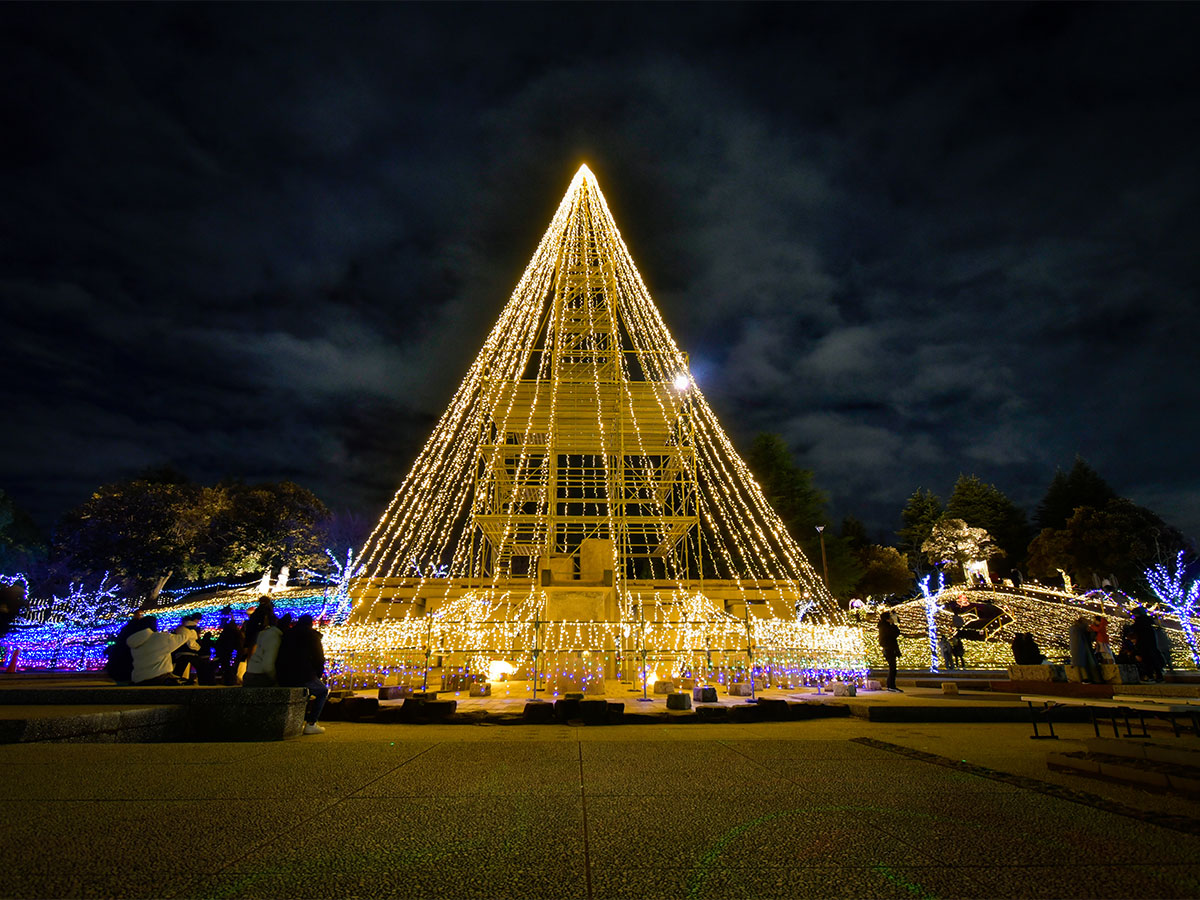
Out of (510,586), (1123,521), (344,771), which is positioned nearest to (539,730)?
(344,771)

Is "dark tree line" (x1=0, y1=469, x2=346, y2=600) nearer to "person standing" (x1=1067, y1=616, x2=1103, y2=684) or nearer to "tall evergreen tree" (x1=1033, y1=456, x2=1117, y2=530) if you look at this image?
"person standing" (x1=1067, y1=616, x2=1103, y2=684)

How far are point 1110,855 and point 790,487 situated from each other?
45901mm

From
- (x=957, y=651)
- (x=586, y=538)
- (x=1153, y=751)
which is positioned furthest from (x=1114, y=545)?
(x=1153, y=751)

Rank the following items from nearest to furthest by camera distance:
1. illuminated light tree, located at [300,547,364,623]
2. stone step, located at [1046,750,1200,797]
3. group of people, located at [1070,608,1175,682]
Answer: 1. stone step, located at [1046,750,1200,797]
2. group of people, located at [1070,608,1175,682]
3. illuminated light tree, located at [300,547,364,623]

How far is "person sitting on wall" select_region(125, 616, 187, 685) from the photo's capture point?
9.59 metres

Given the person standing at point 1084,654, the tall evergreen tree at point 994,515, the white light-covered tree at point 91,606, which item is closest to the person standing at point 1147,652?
the person standing at point 1084,654

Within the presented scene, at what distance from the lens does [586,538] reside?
20.5 m

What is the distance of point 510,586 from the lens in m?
20.2

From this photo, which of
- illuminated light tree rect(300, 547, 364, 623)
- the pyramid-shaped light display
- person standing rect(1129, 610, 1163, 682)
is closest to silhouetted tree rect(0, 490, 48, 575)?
illuminated light tree rect(300, 547, 364, 623)

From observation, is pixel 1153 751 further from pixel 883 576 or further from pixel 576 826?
pixel 883 576

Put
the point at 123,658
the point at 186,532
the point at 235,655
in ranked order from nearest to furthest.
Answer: the point at 123,658 → the point at 235,655 → the point at 186,532

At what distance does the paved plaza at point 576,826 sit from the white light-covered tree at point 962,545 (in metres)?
58.6

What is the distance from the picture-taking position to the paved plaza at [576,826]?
112 inches

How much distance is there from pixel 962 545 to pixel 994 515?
13.2 metres
